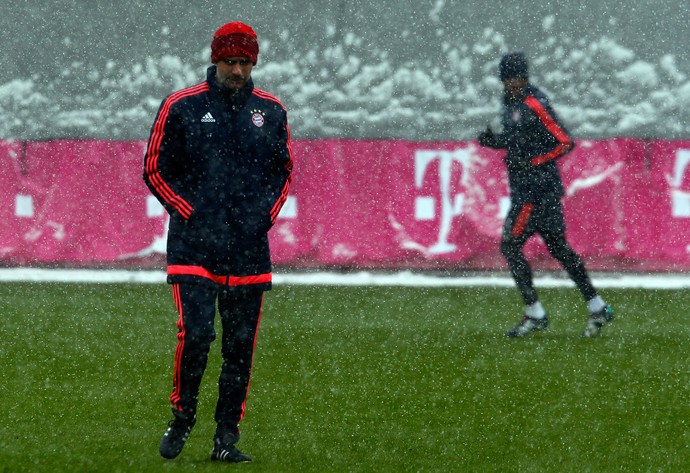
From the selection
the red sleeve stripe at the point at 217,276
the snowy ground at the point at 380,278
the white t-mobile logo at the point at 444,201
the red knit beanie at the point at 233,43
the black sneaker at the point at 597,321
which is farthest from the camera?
the white t-mobile logo at the point at 444,201

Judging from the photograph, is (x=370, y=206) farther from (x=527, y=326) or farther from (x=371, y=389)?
(x=371, y=389)

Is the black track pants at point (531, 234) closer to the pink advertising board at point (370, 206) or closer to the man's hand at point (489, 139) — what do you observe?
the man's hand at point (489, 139)

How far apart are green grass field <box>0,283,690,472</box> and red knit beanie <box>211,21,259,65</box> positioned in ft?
5.23

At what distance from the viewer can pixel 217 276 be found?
18.5 ft

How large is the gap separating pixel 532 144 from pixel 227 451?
183 inches

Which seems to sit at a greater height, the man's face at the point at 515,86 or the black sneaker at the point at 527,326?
the man's face at the point at 515,86

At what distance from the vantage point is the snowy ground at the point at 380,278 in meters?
14.1

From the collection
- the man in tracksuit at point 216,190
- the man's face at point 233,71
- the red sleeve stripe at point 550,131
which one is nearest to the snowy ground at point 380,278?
the red sleeve stripe at point 550,131

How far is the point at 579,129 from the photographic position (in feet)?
56.2

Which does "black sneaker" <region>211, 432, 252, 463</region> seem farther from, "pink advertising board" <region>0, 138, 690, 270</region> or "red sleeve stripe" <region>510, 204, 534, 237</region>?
"pink advertising board" <region>0, 138, 690, 270</region>

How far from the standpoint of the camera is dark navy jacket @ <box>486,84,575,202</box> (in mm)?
9797

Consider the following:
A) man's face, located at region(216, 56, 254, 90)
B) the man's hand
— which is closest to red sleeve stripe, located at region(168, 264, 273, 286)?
man's face, located at region(216, 56, 254, 90)

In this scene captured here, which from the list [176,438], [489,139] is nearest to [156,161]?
[176,438]

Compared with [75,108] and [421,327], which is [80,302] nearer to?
[421,327]
